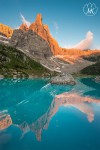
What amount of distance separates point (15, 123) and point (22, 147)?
824cm

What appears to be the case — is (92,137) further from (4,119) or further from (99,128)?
(4,119)

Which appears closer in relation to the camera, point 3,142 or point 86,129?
point 3,142

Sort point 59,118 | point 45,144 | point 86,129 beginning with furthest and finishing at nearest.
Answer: point 59,118
point 86,129
point 45,144

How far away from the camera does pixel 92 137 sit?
2123 cm

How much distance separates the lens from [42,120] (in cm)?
2778

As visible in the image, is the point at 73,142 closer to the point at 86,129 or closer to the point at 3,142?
the point at 86,129

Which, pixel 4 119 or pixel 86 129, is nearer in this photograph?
pixel 86 129

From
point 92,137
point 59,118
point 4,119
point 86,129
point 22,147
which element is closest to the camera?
point 22,147

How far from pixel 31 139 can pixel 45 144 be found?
69.4 inches

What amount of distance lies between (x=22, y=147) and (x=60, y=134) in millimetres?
5945

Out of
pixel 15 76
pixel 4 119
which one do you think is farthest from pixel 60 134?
pixel 15 76

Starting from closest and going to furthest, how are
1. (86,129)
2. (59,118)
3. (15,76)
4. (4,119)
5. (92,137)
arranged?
(92,137), (86,129), (4,119), (59,118), (15,76)

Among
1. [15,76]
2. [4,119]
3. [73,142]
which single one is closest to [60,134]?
[73,142]

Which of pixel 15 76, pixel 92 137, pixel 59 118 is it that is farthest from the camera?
pixel 15 76
